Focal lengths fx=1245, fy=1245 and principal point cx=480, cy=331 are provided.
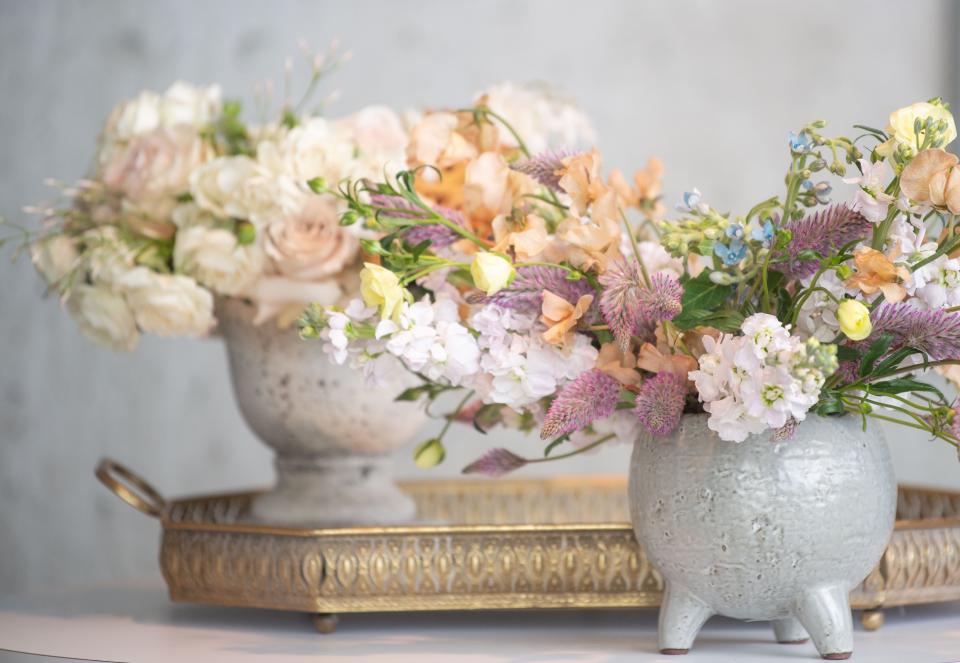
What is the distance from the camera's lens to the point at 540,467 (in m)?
2.00

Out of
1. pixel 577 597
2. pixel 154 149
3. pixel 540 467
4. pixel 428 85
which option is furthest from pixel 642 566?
pixel 428 85

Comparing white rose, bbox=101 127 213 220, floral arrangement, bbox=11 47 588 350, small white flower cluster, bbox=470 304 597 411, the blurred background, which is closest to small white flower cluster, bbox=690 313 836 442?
small white flower cluster, bbox=470 304 597 411

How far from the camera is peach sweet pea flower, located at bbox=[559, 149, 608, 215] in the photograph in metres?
0.82

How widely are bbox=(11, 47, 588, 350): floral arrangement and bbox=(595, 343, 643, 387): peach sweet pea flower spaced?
35 cm

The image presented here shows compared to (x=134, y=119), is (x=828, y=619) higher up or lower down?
lower down

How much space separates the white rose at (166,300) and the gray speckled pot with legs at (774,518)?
1.54 ft

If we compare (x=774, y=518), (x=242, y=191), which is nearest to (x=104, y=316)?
(x=242, y=191)

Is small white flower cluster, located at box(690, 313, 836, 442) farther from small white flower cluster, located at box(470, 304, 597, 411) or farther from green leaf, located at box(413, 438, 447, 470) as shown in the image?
green leaf, located at box(413, 438, 447, 470)

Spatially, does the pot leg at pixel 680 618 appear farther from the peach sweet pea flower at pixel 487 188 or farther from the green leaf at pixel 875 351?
the peach sweet pea flower at pixel 487 188

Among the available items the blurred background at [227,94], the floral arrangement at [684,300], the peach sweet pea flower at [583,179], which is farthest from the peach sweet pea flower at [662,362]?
the blurred background at [227,94]

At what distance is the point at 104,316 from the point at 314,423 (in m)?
0.22

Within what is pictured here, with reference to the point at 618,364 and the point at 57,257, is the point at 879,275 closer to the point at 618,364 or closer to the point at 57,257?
the point at 618,364

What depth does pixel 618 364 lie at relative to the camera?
81 cm

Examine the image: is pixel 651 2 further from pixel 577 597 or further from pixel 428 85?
pixel 577 597
